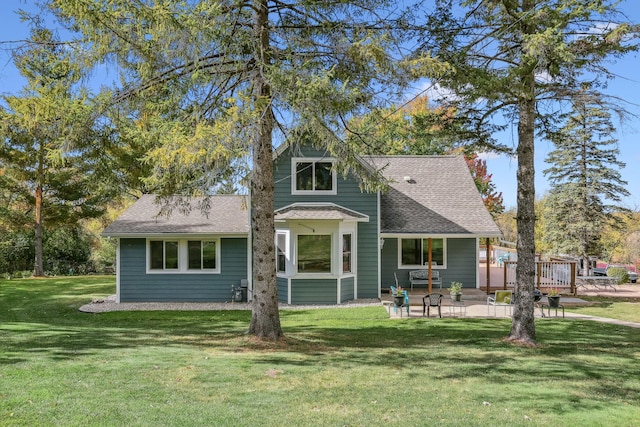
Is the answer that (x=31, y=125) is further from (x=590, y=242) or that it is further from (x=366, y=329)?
(x=590, y=242)

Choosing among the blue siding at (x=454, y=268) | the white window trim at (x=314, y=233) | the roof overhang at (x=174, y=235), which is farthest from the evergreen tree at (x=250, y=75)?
the blue siding at (x=454, y=268)

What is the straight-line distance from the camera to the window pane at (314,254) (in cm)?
1612

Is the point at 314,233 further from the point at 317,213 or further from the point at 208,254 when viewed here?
the point at 208,254

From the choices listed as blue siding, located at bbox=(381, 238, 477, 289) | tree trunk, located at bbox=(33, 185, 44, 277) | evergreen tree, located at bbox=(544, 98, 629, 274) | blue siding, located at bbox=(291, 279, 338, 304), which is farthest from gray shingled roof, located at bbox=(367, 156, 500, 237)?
tree trunk, located at bbox=(33, 185, 44, 277)

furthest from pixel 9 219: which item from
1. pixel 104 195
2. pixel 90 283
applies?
pixel 90 283

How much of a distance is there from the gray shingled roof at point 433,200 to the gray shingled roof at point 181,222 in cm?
530

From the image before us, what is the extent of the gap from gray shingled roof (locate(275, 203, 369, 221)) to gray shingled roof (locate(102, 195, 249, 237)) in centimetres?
141

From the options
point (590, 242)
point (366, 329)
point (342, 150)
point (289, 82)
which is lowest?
point (366, 329)

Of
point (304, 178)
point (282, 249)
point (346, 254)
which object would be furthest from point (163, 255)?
point (346, 254)

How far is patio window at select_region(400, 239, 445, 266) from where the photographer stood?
61.3 feet

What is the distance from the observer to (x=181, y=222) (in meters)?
17.3

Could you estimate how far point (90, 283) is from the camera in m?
22.9

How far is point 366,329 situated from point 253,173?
5.09 metres

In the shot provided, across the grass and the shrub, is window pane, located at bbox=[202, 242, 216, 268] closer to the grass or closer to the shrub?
the grass
